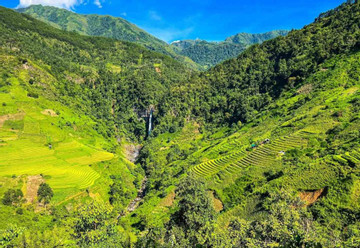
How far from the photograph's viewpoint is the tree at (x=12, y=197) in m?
53.8

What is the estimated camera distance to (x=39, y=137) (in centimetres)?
8331

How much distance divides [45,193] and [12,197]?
7.35 m

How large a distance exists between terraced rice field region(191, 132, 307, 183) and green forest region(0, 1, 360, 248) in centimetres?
49

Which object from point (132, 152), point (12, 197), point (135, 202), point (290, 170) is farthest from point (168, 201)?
point (132, 152)

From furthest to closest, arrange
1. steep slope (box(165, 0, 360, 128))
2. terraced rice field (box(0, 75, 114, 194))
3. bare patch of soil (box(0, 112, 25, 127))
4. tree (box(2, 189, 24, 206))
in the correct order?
steep slope (box(165, 0, 360, 128))
bare patch of soil (box(0, 112, 25, 127))
terraced rice field (box(0, 75, 114, 194))
tree (box(2, 189, 24, 206))

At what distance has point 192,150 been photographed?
361ft

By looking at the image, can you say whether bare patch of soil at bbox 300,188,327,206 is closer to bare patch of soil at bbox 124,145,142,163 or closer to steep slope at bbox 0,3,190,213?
steep slope at bbox 0,3,190,213

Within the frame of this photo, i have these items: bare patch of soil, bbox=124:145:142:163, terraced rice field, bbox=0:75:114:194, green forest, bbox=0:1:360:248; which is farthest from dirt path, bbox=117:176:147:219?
bare patch of soil, bbox=124:145:142:163

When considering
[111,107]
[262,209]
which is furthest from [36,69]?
[262,209]

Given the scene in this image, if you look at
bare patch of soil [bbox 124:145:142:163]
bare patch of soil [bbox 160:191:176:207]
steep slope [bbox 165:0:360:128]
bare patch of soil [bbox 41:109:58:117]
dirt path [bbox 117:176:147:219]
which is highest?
steep slope [bbox 165:0:360:128]

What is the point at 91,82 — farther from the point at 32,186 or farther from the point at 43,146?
the point at 32,186

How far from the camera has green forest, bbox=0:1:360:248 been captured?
32.0 m

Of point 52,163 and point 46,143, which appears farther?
point 46,143

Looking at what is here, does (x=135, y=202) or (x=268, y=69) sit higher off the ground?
(x=268, y=69)
